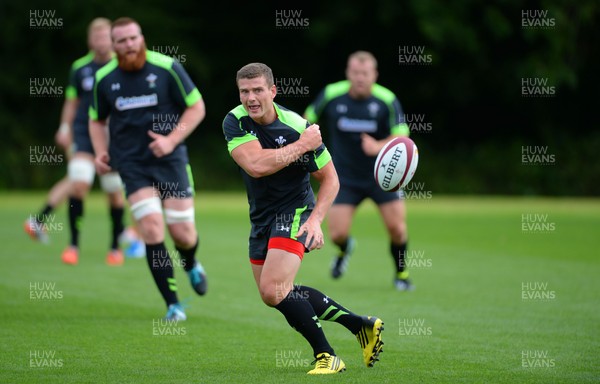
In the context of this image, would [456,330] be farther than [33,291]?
No

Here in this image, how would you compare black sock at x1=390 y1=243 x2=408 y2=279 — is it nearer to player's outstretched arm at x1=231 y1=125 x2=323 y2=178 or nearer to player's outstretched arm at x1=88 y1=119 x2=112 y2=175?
player's outstretched arm at x1=88 y1=119 x2=112 y2=175

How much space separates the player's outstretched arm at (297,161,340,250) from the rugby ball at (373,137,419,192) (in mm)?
1285

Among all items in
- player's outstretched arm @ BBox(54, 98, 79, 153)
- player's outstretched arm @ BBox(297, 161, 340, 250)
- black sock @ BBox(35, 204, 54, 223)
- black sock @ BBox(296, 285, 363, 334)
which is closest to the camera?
player's outstretched arm @ BBox(297, 161, 340, 250)

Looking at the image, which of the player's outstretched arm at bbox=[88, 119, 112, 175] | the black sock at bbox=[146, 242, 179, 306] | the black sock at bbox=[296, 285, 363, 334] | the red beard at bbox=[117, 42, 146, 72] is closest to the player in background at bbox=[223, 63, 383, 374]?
the black sock at bbox=[296, 285, 363, 334]

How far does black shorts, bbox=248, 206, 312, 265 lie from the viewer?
669cm

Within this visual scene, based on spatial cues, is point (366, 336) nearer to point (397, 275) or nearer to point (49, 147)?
point (397, 275)

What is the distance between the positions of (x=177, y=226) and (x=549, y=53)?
779 inches

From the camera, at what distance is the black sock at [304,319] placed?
653cm

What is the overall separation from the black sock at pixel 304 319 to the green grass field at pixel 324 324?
23 cm

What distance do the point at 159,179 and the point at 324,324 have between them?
1990mm

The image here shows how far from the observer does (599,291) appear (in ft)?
34.7

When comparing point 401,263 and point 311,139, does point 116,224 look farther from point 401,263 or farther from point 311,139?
point 311,139

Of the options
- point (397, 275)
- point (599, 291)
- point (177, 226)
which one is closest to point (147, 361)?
point (177, 226)

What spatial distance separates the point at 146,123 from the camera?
9.01 meters
